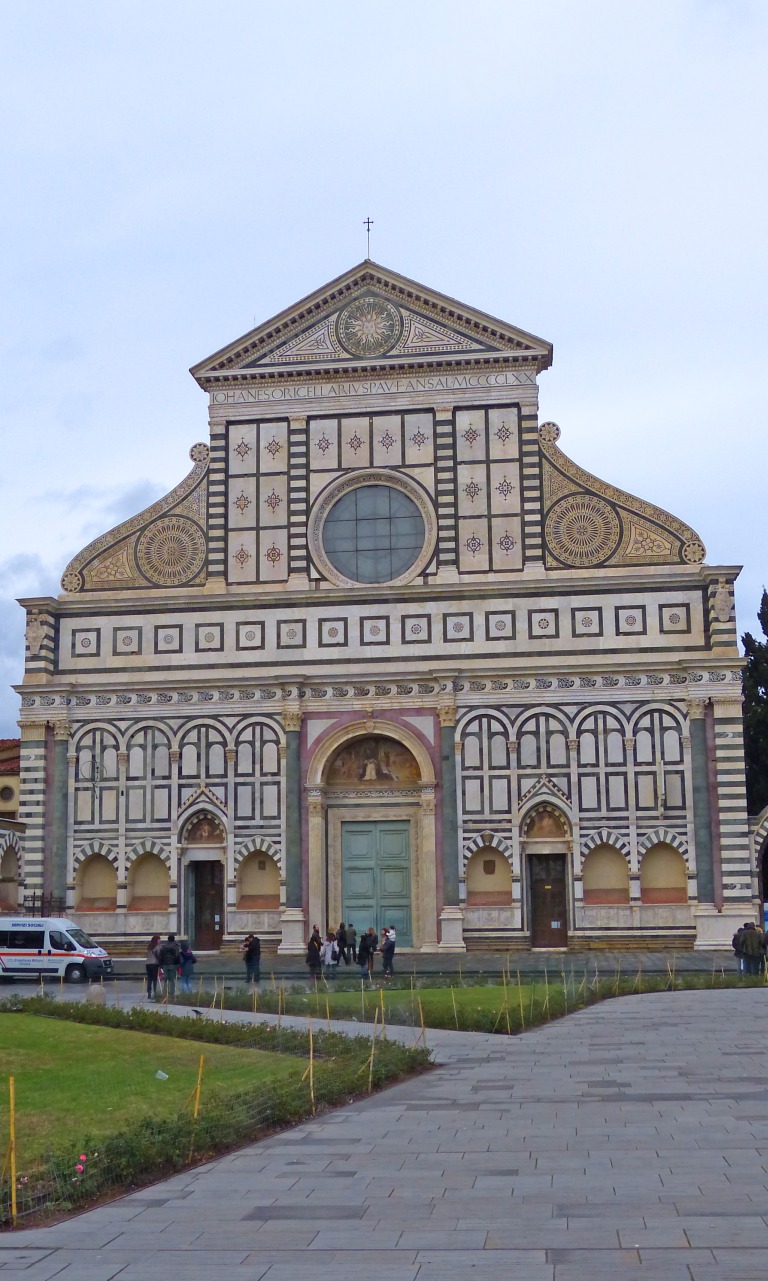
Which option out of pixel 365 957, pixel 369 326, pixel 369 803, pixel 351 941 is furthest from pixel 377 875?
pixel 369 326

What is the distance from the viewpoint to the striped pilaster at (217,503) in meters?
40.7

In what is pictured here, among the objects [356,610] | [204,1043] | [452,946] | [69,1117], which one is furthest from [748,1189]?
[356,610]

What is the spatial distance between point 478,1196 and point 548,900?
28197 millimetres

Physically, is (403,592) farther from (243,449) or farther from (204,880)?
(204,880)

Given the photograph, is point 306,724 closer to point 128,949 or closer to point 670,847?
point 128,949

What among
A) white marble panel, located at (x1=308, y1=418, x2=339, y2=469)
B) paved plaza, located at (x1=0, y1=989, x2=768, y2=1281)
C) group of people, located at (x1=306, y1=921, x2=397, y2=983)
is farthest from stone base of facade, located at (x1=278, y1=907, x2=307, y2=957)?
paved plaza, located at (x1=0, y1=989, x2=768, y2=1281)

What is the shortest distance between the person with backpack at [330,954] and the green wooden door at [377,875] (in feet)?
11.3

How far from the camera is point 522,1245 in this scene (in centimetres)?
933

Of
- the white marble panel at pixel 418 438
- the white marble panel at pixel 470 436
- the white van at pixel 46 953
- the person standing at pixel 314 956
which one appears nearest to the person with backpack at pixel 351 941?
the person standing at pixel 314 956

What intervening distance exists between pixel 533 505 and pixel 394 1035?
20746 millimetres

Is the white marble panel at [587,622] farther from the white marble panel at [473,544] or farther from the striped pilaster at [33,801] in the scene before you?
the striped pilaster at [33,801]

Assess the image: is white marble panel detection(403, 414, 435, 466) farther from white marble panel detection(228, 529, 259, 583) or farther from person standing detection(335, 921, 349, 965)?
person standing detection(335, 921, 349, 965)

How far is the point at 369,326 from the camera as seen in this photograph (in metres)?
41.4

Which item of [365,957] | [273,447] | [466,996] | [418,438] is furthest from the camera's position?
[273,447]
